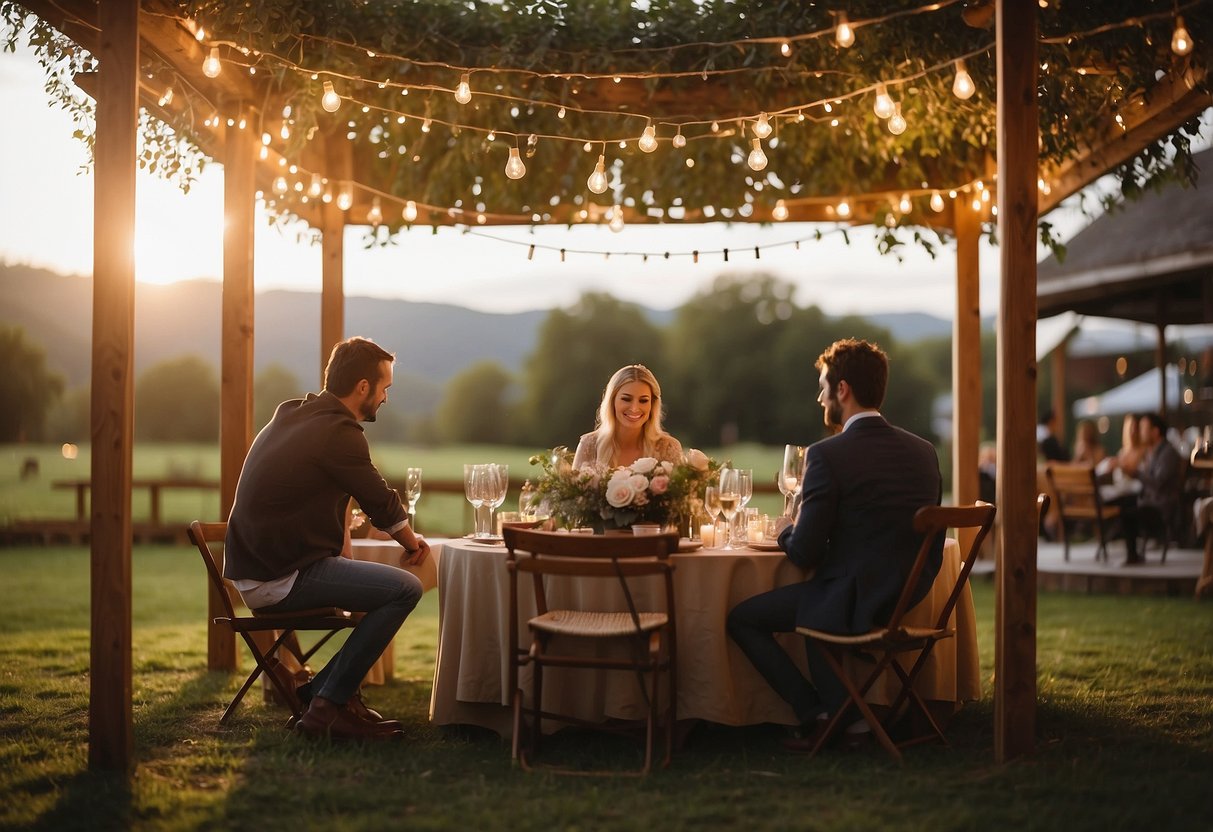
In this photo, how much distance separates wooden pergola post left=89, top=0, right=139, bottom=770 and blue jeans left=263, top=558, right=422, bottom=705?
70 cm

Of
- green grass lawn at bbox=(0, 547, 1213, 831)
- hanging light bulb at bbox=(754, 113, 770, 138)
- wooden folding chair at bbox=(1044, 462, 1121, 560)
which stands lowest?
green grass lawn at bbox=(0, 547, 1213, 831)

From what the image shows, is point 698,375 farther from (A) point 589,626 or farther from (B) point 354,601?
(A) point 589,626

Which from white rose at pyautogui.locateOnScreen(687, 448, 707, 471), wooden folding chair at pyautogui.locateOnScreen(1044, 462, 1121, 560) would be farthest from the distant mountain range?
wooden folding chair at pyautogui.locateOnScreen(1044, 462, 1121, 560)

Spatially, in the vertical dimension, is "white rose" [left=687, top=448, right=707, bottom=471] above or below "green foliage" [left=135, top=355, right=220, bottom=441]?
below

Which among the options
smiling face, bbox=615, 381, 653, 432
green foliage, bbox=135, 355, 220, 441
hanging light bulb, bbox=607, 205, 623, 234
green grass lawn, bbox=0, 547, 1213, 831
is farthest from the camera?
green foliage, bbox=135, 355, 220, 441

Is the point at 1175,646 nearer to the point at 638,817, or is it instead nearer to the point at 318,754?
the point at 638,817

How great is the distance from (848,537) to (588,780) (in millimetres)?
1317

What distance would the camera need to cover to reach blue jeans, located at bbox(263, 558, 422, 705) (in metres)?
4.77

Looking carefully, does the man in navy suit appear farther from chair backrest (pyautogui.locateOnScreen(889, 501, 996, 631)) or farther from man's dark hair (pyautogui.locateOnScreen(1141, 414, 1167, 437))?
man's dark hair (pyautogui.locateOnScreen(1141, 414, 1167, 437))

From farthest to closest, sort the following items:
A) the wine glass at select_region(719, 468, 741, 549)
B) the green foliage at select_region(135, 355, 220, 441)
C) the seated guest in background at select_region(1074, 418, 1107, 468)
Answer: the green foliage at select_region(135, 355, 220, 441), the seated guest in background at select_region(1074, 418, 1107, 468), the wine glass at select_region(719, 468, 741, 549)

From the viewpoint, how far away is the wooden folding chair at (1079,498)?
10.5 m

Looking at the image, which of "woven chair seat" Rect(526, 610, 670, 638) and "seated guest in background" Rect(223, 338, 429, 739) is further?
"seated guest in background" Rect(223, 338, 429, 739)

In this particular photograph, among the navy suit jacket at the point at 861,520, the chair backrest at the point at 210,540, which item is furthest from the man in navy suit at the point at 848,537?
the chair backrest at the point at 210,540

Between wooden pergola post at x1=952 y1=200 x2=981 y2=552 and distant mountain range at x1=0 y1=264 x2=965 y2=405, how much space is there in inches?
142
